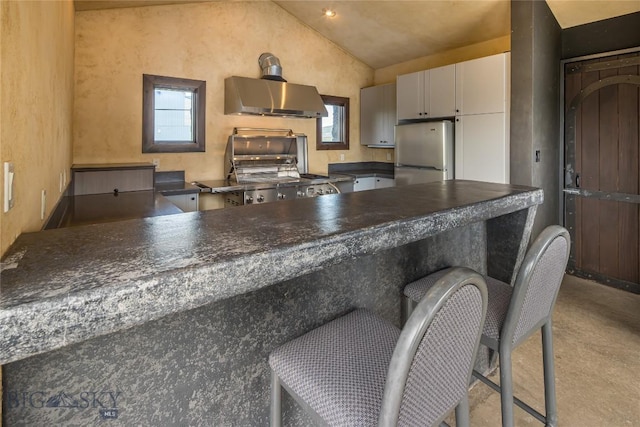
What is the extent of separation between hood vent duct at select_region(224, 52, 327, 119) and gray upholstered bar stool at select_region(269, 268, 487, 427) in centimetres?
344

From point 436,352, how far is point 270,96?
3.92m

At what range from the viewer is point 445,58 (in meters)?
4.80

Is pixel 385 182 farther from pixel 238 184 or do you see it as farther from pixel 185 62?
pixel 185 62

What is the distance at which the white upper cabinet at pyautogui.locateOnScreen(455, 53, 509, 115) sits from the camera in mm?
3701

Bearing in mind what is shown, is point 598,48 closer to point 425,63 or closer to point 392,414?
point 425,63

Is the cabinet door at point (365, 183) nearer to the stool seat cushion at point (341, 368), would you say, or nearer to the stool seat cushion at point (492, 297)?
the stool seat cushion at point (492, 297)

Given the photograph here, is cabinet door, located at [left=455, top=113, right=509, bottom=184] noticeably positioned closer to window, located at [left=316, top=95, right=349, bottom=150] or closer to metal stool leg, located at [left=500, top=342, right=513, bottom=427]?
window, located at [left=316, top=95, right=349, bottom=150]

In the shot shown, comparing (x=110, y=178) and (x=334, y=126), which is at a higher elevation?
(x=334, y=126)

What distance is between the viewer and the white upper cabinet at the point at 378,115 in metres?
5.25

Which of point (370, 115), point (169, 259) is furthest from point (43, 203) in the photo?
point (370, 115)

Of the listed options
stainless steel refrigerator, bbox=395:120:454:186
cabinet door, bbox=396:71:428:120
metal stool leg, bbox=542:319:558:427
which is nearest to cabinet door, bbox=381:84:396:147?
cabinet door, bbox=396:71:428:120

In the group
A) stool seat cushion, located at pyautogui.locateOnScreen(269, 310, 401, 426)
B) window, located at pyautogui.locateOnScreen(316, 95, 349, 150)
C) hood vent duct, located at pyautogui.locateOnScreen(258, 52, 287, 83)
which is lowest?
stool seat cushion, located at pyautogui.locateOnScreen(269, 310, 401, 426)

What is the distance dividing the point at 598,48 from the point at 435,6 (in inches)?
61.1

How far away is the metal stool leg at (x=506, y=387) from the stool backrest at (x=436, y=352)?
1.41 feet
